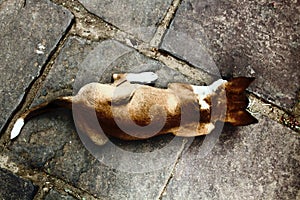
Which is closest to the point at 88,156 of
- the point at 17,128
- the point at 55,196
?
the point at 55,196

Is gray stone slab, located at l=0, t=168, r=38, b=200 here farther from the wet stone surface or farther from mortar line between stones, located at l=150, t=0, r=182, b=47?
mortar line between stones, located at l=150, t=0, r=182, b=47

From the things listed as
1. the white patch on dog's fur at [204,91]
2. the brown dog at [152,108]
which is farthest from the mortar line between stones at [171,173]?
the white patch on dog's fur at [204,91]

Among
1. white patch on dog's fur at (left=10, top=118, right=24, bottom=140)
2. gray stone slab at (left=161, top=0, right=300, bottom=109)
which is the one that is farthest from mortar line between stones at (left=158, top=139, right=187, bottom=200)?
white patch on dog's fur at (left=10, top=118, right=24, bottom=140)

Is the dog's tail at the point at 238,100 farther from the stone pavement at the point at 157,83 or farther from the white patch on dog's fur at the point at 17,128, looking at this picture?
the white patch on dog's fur at the point at 17,128

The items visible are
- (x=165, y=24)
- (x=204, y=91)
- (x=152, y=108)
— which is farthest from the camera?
(x=165, y=24)

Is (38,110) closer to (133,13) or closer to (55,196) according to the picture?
(55,196)

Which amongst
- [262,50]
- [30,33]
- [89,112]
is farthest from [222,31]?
[30,33]

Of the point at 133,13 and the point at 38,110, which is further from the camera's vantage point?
the point at 133,13
